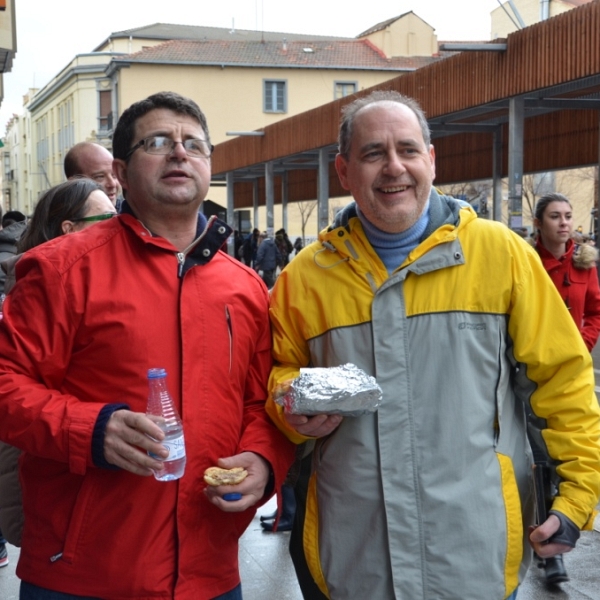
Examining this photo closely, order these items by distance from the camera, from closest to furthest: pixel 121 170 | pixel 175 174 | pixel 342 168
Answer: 1. pixel 175 174
2. pixel 121 170
3. pixel 342 168

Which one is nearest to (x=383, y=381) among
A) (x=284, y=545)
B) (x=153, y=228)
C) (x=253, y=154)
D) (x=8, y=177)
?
(x=153, y=228)

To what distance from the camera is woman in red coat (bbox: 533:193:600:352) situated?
21.1ft

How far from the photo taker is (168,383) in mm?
2631

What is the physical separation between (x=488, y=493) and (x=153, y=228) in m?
1.31

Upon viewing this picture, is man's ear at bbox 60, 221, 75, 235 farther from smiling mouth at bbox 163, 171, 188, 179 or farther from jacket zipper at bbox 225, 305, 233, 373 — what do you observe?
jacket zipper at bbox 225, 305, 233, 373

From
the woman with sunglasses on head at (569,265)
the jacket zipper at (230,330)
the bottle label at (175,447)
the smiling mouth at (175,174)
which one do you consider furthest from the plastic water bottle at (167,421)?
the woman with sunglasses on head at (569,265)

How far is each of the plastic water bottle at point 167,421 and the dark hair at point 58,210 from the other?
1697 millimetres

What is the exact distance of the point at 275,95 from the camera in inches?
2330

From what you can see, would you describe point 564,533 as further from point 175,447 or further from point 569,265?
point 569,265

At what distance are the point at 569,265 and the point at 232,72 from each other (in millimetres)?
53497

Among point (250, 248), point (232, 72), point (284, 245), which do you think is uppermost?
point (232, 72)

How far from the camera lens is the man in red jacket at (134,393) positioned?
8.25 ft

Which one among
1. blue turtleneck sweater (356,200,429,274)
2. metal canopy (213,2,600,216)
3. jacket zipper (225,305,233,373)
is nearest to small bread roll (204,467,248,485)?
jacket zipper (225,305,233,373)

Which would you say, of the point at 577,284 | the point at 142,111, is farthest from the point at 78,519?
the point at 577,284
